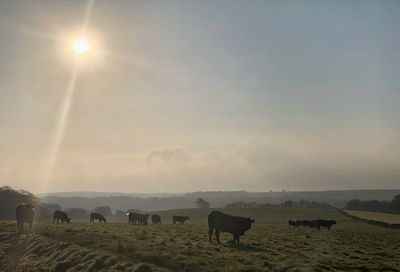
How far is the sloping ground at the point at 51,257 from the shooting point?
23.5 metres

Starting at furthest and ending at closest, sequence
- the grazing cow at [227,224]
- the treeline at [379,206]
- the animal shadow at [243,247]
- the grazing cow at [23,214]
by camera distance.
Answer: the treeline at [379,206] → the grazing cow at [23,214] → the grazing cow at [227,224] → the animal shadow at [243,247]

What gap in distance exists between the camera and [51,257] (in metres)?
27.8

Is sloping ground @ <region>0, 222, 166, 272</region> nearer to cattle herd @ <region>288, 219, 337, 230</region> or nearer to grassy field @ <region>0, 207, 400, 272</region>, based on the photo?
grassy field @ <region>0, 207, 400, 272</region>

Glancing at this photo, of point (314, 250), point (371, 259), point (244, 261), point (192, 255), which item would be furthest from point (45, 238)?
point (371, 259)

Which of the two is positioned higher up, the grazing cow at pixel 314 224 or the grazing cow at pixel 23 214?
the grazing cow at pixel 23 214

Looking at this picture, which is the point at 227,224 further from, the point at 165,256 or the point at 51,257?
the point at 51,257

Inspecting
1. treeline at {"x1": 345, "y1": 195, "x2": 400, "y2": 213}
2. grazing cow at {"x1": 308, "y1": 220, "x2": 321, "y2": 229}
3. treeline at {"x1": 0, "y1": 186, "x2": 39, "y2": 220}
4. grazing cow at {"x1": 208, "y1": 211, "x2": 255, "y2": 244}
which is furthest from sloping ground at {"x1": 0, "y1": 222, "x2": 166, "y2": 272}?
treeline at {"x1": 345, "y1": 195, "x2": 400, "y2": 213}

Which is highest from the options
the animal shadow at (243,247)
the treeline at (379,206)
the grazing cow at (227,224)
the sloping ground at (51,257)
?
the grazing cow at (227,224)

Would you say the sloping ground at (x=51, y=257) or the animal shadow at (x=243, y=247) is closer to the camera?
the sloping ground at (x=51, y=257)

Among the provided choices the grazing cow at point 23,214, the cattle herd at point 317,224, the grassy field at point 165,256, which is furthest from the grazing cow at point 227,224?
the cattle herd at point 317,224

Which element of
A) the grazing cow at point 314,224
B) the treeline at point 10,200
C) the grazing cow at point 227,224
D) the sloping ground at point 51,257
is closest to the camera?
the sloping ground at point 51,257

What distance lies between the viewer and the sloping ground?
23484mm

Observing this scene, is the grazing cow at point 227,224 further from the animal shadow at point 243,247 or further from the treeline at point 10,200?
the treeline at point 10,200

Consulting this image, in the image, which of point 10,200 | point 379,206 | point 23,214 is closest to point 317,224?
point 23,214
